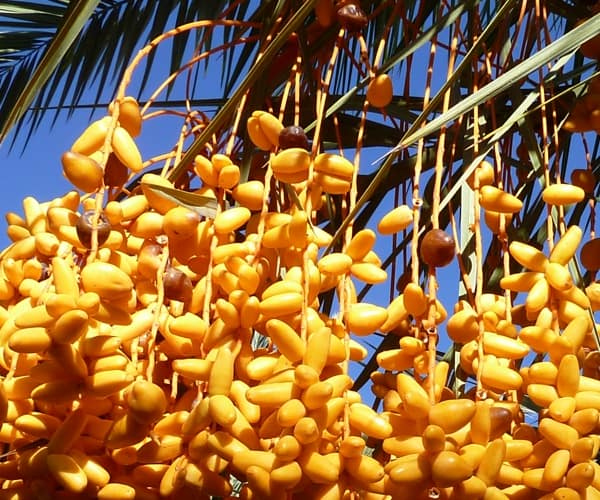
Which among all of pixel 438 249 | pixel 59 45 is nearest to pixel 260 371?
pixel 438 249

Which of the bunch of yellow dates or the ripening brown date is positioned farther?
the ripening brown date

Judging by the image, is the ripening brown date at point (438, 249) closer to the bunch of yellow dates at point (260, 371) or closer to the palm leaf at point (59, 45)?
the bunch of yellow dates at point (260, 371)

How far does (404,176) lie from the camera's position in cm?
119

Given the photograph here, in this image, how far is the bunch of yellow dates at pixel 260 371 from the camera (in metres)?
0.67

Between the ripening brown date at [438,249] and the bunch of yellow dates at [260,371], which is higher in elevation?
the ripening brown date at [438,249]

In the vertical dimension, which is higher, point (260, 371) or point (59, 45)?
point (59, 45)

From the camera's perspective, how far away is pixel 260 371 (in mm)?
717

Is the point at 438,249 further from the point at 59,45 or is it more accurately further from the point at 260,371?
the point at 59,45

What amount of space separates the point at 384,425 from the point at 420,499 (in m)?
0.06

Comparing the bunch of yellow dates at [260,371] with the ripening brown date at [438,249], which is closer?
the bunch of yellow dates at [260,371]

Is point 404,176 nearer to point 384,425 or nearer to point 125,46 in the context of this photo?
point 384,425

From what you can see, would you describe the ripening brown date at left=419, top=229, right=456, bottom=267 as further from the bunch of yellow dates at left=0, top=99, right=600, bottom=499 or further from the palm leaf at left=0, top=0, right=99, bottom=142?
the palm leaf at left=0, top=0, right=99, bottom=142

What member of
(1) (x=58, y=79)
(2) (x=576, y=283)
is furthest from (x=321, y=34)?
(1) (x=58, y=79)

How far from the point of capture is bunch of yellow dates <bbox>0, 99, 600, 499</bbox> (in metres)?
0.67
